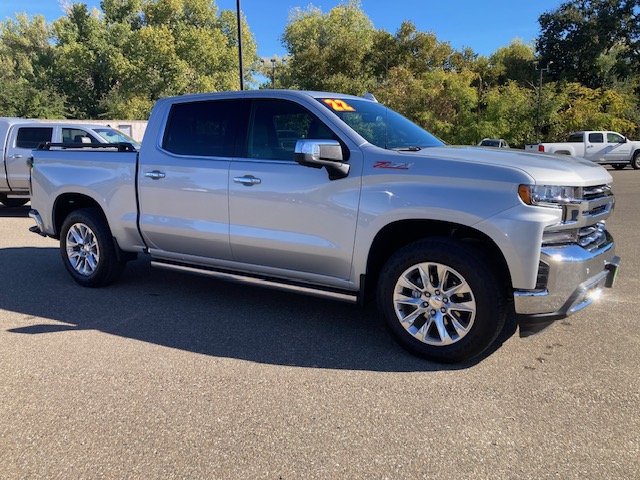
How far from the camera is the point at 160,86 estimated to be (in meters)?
45.2

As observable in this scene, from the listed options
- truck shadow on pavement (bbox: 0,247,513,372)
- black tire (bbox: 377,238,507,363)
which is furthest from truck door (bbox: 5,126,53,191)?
black tire (bbox: 377,238,507,363)

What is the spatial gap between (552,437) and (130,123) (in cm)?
3131

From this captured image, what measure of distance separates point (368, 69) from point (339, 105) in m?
35.8

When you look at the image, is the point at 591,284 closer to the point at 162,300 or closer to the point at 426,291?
the point at 426,291

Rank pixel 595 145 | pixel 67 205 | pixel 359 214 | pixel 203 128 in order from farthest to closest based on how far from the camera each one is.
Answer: pixel 595 145
pixel 67 205
pixel 203 128
pixel 359 214

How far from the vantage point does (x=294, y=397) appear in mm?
3250

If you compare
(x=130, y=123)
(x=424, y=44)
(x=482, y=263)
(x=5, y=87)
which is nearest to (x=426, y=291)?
(x=482, y=263)

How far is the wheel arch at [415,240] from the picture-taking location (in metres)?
3.61

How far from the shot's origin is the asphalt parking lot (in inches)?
103

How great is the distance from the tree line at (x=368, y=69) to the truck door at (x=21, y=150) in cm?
2022

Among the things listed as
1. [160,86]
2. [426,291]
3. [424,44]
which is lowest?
[426,291]

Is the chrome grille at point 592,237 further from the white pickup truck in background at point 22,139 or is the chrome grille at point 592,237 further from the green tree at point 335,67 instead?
the green tree at point 335,67

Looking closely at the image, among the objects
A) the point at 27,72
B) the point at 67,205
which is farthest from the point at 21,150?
the point at 27,72

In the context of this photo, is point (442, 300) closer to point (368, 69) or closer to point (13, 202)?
point (13, 202)
